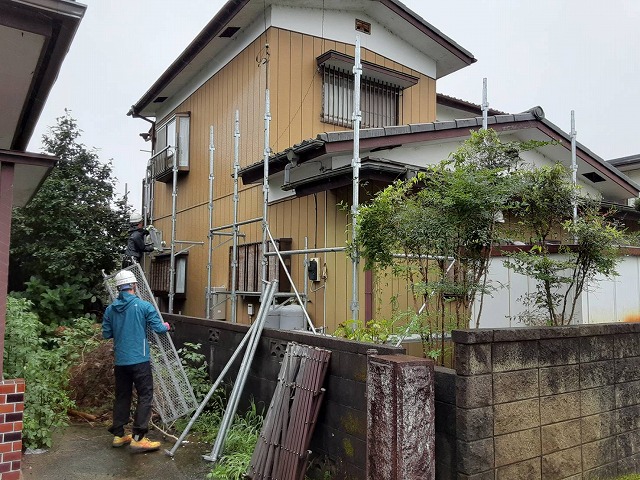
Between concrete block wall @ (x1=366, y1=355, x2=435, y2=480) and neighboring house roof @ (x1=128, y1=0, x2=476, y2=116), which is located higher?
neighboring house roof @ (x1=128, y1=0, x2=476, y2=116)

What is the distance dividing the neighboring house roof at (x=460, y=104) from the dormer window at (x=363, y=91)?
2.63m

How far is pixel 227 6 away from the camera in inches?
386

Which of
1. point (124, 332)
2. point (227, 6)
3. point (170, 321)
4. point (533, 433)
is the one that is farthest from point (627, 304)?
point (227, 6)

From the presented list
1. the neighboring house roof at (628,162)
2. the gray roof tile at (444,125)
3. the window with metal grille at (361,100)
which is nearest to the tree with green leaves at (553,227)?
the gray roof tile at (444,125)

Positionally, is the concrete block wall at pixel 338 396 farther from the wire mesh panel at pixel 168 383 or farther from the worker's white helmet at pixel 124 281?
the worker's white helmet at pixel 124 281

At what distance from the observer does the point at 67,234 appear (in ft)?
38.5

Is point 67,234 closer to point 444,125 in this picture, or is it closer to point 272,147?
point 272,147

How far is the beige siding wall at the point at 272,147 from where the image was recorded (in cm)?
799

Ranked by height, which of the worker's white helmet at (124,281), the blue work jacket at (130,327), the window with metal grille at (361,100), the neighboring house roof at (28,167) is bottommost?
the blue work jacket at (130,327)

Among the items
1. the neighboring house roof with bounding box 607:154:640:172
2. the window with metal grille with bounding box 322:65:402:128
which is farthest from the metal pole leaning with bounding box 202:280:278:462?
the neighboring house roof with bounding box 607:154:640:172

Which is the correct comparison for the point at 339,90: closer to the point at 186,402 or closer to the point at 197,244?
the point at 197,244

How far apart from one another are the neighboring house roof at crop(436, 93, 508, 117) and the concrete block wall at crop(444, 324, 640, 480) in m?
9.19

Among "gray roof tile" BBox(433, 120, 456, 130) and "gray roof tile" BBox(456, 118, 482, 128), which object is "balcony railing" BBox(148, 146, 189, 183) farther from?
"gray roof tile" BBox(456, 118, 482, 128)

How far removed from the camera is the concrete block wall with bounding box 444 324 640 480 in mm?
3564
